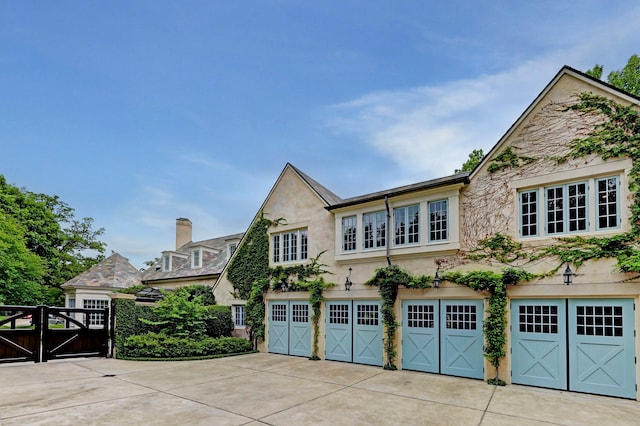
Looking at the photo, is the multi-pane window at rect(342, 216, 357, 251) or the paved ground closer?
the paved ground

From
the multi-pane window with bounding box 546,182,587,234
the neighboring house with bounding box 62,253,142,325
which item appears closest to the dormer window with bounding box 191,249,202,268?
the neighboring house with bounding box 62,253,142,325

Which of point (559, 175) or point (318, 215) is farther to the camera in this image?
point (318, 215)

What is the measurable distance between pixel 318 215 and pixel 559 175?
8.05 m

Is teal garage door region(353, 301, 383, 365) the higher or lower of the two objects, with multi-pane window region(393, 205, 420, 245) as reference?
lower

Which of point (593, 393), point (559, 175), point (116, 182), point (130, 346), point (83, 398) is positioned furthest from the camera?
point (116, 182)

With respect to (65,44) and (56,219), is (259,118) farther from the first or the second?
(56,219)

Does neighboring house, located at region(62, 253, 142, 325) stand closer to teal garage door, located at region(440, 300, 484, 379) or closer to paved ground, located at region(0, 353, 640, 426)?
paved ground, located at region(0, 353, 640, 426)

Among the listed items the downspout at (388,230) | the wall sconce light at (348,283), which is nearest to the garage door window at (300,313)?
the wall sconce light at (348,283)

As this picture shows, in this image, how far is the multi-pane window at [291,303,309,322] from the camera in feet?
46.1

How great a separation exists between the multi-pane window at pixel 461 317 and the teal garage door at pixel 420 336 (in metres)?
0.39

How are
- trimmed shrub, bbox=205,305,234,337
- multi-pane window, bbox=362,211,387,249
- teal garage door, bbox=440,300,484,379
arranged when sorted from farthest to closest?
trimmed shrub, bbox=205,305,234,337 < multi-pane window, bbox=362,211,387,249 < teal garage door, bbox=440,300,484,379

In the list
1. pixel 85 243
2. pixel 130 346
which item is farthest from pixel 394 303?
→ pixel 85 243

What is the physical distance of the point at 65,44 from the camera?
11945 mm

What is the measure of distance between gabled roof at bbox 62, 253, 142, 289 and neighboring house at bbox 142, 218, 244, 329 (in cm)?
102
